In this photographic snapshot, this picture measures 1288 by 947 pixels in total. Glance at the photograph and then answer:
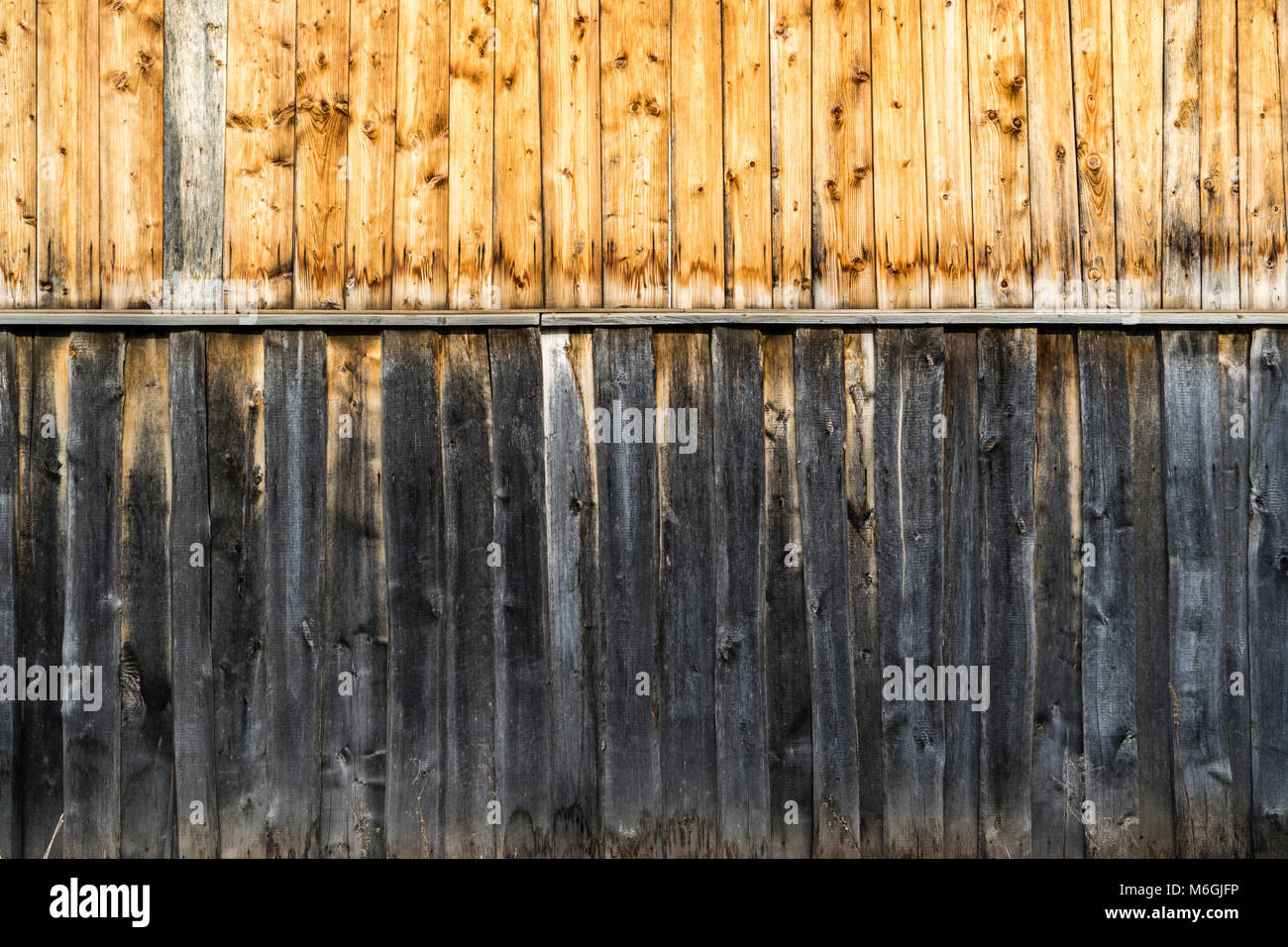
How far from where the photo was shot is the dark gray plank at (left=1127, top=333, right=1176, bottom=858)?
421cm

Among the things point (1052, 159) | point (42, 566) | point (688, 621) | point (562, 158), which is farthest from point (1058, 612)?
point (42, 566)

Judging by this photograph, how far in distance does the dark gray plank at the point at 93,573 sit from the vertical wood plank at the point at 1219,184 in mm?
4655

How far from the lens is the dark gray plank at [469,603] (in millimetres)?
4168

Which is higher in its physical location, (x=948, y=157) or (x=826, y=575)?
(x=948, y=157)

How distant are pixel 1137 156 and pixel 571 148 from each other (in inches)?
96.0

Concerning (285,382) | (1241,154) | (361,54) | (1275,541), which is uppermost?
(361,54)

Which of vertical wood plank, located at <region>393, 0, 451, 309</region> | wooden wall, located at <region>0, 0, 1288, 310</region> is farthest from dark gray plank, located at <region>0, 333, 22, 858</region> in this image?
vertical wood plank, located at <region>393, 0, 451, 309</region>

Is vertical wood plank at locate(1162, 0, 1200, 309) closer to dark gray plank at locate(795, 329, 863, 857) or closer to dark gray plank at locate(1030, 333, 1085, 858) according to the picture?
dark gray plank at locate(1030, 333, 1085, 858)

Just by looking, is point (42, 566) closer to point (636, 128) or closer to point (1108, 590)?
point (636, 128)

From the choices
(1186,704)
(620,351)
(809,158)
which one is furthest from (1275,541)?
(620,351)

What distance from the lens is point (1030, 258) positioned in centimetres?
425

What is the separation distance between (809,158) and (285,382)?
2.42 m

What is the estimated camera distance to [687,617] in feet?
13.7

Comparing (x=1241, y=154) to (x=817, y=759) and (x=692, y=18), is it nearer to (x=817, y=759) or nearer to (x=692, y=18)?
(x=692, y=18)
